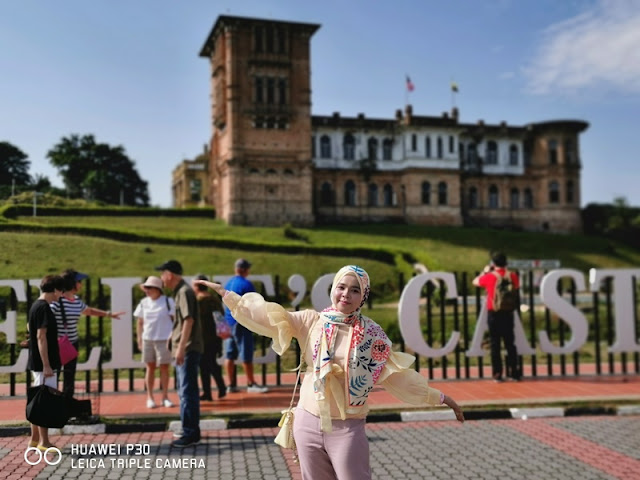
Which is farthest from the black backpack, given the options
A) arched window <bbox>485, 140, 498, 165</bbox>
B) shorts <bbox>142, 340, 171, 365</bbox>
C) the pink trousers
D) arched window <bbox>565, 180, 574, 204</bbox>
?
arched window <bbox>565, 180, 574, 204</bbox>

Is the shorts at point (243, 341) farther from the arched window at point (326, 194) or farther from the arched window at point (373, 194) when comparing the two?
the arched window at point (373, 194)

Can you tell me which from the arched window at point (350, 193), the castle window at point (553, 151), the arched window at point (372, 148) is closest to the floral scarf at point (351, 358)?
the arched window at point (350, 193)

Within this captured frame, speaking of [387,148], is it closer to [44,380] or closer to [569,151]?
[569,151]

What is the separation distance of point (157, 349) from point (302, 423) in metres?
5.51

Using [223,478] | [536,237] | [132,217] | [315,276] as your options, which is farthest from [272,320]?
[536,237]

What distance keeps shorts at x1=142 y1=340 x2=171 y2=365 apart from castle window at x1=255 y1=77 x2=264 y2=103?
38.0 metres

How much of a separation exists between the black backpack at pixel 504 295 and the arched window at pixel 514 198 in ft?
161

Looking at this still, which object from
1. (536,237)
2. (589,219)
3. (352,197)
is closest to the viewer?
(536,237)

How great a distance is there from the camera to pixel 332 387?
13.2ft

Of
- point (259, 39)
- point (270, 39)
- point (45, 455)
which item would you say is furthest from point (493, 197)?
point (45, 455)

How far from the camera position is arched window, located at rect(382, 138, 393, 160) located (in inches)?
2163

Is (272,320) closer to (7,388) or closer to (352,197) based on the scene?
(7,388)

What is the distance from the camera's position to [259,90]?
149 ft

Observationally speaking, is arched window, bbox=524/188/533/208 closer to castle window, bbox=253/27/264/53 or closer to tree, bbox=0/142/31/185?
castle window, bbox=253/27/264/53
